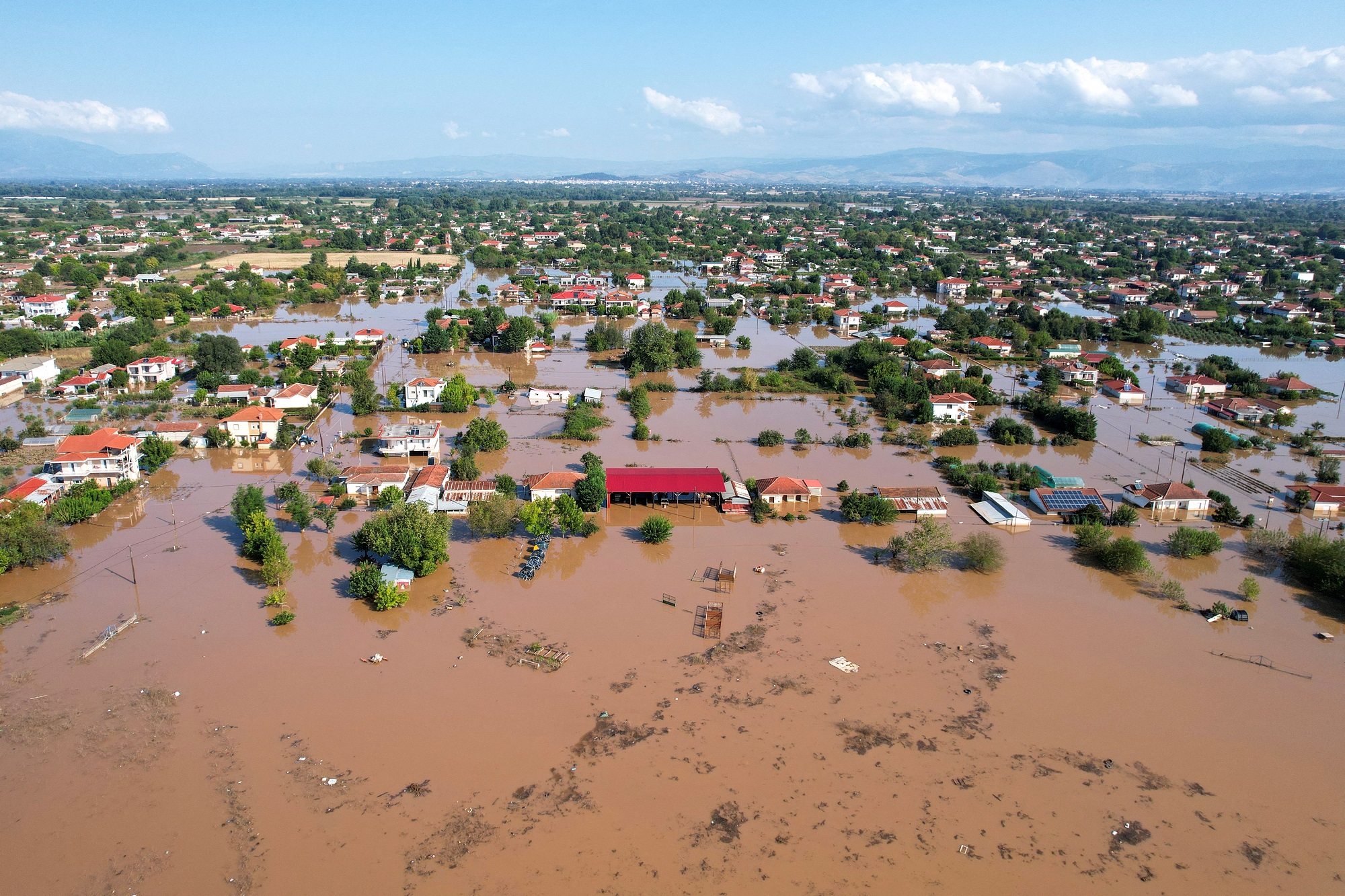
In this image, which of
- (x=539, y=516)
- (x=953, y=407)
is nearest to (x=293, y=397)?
(x=539, y=516)

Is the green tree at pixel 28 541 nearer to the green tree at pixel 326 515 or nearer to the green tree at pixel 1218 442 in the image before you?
the green tree at pixel 326 515

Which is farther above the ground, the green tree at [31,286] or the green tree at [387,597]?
the green tree at [31,286]

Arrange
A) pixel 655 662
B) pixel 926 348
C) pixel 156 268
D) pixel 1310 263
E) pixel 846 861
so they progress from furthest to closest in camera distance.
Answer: pixel 1310 263 < pixel 156 268 < pixel 926 348 < pixel 655 662 < pixel 846 861

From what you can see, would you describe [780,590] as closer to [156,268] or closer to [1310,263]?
[156,268]

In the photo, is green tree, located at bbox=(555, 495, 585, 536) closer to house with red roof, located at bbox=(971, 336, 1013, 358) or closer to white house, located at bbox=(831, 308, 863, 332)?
house with red roof, located at bbox=(971, 336, 1013, 358)

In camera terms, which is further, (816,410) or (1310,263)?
(1310,263)

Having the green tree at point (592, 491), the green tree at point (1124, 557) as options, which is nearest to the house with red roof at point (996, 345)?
the green tree at point (1124, 557)

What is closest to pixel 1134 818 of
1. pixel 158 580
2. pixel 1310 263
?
pixel 158 580
